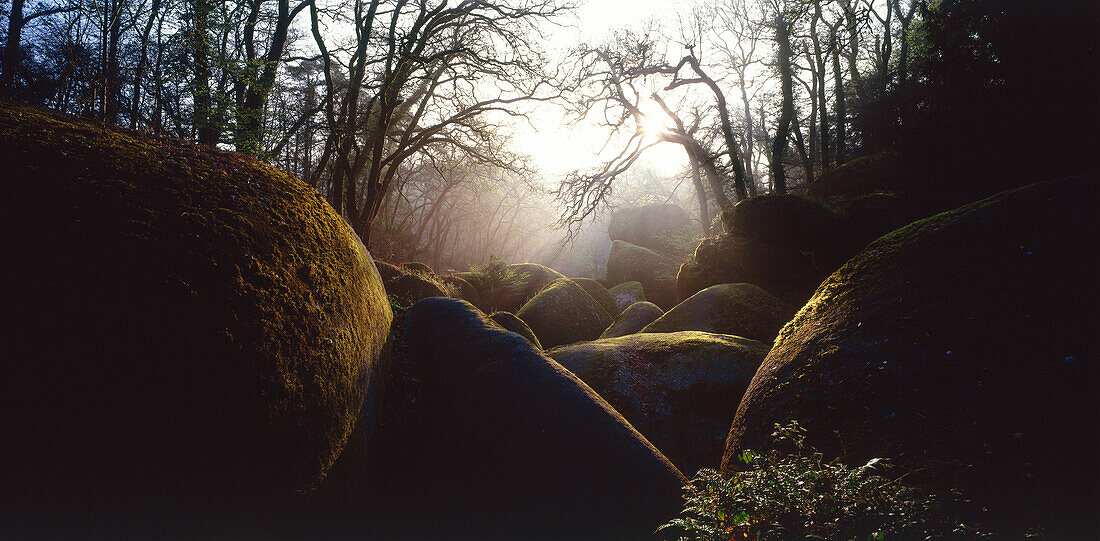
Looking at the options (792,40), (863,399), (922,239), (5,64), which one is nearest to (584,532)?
(863,399)

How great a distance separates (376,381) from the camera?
12.6ft

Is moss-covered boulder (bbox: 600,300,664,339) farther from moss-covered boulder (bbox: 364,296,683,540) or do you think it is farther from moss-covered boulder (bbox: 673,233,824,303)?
moss-covered boulder (bbox: 364,296,683,540)

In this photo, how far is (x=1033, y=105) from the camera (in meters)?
5.74

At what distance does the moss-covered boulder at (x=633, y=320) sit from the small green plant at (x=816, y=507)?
6701 millimetres

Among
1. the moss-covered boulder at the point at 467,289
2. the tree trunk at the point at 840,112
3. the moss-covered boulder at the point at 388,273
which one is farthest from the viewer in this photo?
the tree trunk at the point at 840,112

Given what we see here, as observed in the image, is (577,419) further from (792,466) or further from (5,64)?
(5,64)

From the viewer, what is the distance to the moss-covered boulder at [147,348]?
75.4 inches

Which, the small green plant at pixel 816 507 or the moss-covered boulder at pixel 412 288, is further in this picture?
the moss-covered boulder at pixel 412 288

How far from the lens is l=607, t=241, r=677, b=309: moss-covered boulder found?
16.6 meters

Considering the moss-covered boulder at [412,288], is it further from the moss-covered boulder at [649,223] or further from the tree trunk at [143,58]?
the moss-covered boulder at [649,223]

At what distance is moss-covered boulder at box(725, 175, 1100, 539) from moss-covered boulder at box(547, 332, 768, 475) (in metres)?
1.17

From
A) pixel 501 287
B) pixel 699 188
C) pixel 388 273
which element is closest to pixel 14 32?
pixel 388 273

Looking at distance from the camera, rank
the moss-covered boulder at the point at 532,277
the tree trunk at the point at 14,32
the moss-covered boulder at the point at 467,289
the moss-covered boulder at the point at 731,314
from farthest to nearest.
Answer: the moss-covered boulder at the point at 532,277 < the moss-covered boulder at the point at 467,289 < the tree trunk at the point at 14,32 < the moss-covered boulder at the point at 731,314

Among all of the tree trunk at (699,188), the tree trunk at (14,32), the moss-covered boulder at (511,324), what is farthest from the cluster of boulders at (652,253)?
the tree trunk at (14,32)
